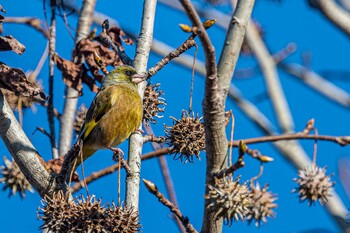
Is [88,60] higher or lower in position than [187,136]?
higher

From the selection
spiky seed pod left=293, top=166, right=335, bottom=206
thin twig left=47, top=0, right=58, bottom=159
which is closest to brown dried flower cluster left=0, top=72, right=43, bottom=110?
thin twig left=47, top=0, right=58, bottom=159

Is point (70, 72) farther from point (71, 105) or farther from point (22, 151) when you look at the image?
point (22, 151)

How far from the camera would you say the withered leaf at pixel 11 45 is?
152 inches

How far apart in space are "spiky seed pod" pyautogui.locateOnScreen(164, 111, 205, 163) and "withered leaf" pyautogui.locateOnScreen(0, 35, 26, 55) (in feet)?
3.44

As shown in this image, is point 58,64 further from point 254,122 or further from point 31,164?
point 254,122

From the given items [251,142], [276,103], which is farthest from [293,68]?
[251,142]

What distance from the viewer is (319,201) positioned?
3.57 meters

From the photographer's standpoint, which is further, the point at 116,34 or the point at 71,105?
the point at 71,105

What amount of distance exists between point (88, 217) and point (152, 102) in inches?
52.5

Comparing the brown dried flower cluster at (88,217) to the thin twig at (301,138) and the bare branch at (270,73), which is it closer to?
the thin twig at (301,138)

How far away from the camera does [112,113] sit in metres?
4.83

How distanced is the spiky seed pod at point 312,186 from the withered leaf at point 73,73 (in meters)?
2.13

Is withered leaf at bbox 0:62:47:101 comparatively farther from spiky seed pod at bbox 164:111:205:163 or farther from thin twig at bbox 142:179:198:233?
thin twig at bbox 142:179:198:233

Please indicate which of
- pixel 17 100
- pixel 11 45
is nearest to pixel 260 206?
pixel 11 45
